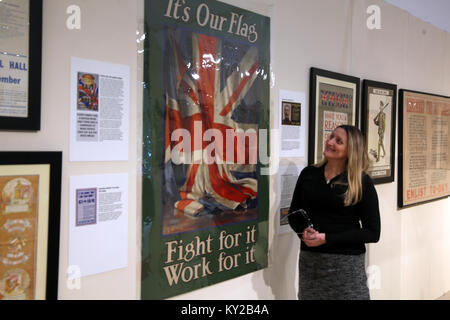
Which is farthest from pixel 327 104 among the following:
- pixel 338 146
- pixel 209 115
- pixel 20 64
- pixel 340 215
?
pixel 20 64

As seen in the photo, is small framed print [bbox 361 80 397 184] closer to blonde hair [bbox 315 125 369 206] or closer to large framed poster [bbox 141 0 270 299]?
blonde hair [bbox 315 125 369 206]

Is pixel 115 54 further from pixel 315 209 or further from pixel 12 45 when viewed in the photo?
pixel 315 209

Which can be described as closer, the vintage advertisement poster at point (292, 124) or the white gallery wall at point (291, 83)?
the white gallery wall at point (291, 83)

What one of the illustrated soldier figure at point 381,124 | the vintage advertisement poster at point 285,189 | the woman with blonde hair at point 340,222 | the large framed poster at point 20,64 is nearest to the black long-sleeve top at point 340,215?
the woman with blonde hair at point 340,222

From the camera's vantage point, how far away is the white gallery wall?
141 cm

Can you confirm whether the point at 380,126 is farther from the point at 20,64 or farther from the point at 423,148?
the point at 20,64

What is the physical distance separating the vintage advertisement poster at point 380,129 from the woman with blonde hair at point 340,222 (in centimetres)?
102

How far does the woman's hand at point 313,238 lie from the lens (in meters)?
1.85

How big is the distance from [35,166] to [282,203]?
1.44 metres

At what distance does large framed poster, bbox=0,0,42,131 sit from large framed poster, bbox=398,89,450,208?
2898mm

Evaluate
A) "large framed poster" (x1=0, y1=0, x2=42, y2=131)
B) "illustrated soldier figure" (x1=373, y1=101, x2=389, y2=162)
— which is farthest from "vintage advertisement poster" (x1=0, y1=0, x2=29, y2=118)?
"illustrated soldier figure" (x1=373, y1=101, x2=389, y2=162)

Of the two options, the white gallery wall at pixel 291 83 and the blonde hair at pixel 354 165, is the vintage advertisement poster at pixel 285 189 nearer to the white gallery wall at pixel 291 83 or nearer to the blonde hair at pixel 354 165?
the white gallery wall at pixel 291 83

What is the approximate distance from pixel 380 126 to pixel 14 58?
2.63 meters

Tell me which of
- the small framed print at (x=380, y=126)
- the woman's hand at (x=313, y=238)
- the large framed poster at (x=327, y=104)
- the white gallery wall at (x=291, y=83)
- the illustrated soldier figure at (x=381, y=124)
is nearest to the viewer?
the white gallery wall at (x=291, y=83)
